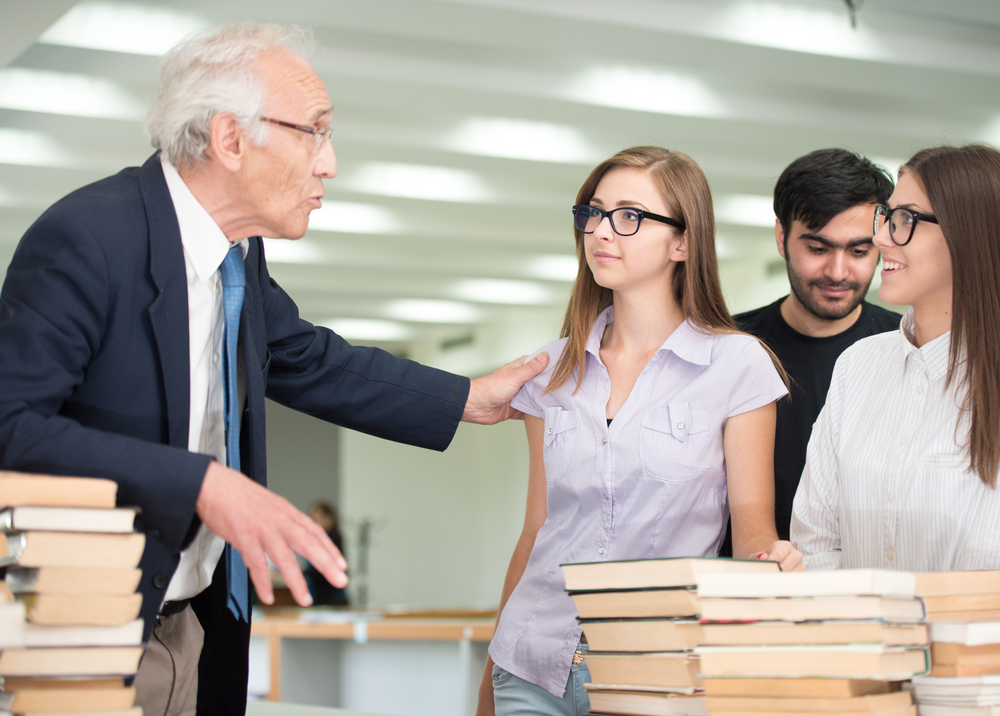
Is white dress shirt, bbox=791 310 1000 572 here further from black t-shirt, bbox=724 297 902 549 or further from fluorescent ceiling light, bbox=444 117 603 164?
fluorescent ceiling light, bbox=444 117 603 164

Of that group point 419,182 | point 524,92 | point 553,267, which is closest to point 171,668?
point 524,92

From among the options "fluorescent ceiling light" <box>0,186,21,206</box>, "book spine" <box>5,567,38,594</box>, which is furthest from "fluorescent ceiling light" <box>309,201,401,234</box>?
"book spine" <box>5,567,38,594</box>

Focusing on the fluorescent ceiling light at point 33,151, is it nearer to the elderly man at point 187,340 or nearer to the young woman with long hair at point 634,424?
the elderly man at point 187,340

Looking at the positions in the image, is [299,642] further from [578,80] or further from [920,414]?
[920,414]

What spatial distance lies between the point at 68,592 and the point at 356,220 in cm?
708

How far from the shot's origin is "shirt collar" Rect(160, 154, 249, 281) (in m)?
1.67

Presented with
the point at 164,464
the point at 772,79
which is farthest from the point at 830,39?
the point at 164,464

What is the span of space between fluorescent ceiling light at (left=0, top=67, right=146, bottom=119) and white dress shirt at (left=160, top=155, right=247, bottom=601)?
A: 4.43 m

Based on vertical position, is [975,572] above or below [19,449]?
below

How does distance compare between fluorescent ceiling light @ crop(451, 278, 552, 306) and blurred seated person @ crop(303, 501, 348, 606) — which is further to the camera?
fluorescent ceiling light @ crop(451, 278, 552, 306)

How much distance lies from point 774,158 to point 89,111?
462cm

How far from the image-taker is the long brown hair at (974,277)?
5.01ft

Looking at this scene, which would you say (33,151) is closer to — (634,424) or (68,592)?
(634,424)

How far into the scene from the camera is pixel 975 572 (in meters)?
1.28
